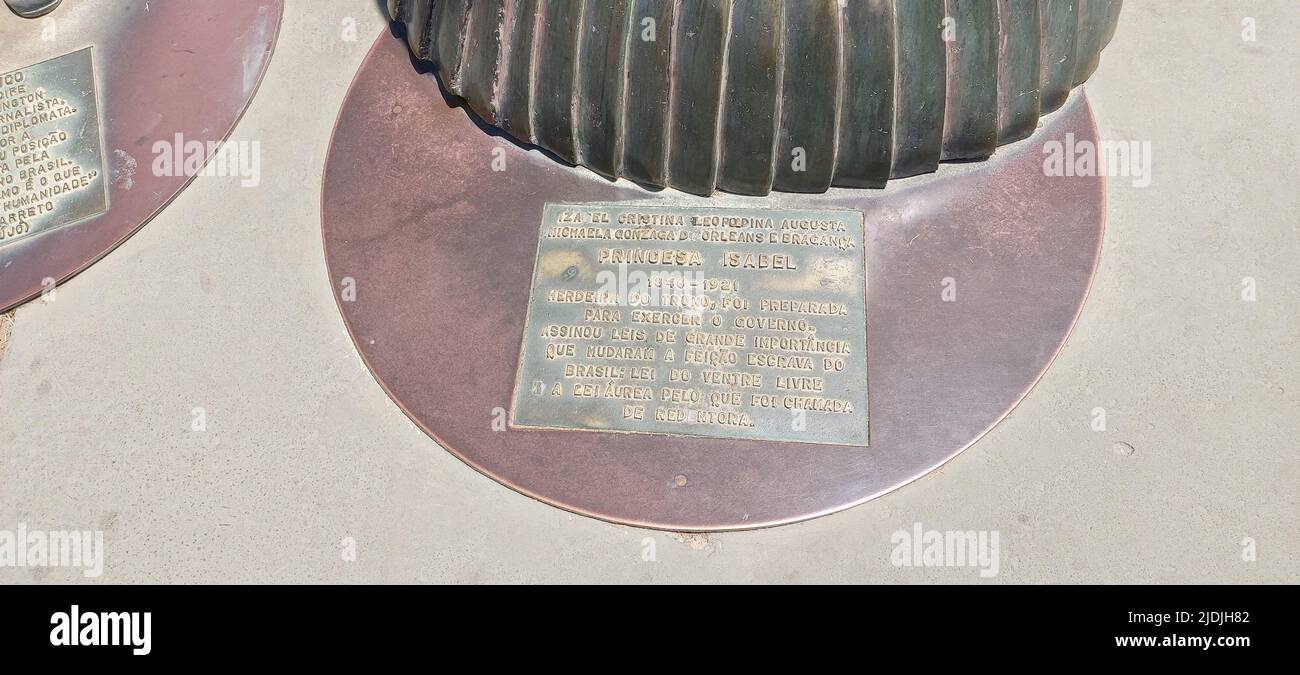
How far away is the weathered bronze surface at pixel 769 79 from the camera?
4.28 meters

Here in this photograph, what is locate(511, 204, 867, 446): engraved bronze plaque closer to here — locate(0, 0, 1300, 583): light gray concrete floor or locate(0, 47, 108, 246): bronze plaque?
locate(0, 0, 1300, 583): light gray concrete floor

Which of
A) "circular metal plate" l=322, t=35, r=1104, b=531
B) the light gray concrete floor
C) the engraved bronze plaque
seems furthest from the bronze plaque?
the engraved bronze plaque

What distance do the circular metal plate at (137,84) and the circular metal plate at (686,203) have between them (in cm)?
91

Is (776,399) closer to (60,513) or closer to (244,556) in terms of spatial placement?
(244,556)

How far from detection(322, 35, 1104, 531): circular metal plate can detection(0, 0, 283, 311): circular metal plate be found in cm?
91

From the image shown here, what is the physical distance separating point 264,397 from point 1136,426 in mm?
4133

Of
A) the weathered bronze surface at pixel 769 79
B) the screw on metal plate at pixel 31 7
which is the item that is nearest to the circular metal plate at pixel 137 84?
the screw on metal plate at pixel 31 7

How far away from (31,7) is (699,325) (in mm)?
4730

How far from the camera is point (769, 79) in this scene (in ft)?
14.3

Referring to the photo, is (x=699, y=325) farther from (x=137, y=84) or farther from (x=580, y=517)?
(x=137, y=84)

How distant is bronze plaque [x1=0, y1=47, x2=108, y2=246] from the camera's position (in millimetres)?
5418

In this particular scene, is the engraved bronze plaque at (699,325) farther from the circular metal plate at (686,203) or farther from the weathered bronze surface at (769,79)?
the weathered bronze surface at (769,79)

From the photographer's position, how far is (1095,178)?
16.6ft
